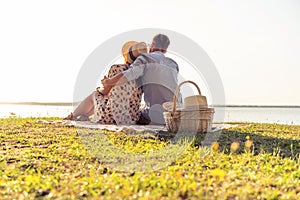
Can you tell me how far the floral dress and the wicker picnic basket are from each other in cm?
120

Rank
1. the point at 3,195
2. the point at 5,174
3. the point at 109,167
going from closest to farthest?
1. the point at 3,195
2. the point at 5,174
3. the point at 109,167

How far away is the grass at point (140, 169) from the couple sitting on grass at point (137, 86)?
157cm

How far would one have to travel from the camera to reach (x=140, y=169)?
3.22m

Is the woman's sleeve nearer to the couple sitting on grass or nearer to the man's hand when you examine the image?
the couple sitting on grass

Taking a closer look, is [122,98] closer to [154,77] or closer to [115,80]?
[115,80]

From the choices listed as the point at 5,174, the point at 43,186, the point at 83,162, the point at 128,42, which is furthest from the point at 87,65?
the point at 43,186

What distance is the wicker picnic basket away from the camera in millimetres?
5898

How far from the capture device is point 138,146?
4559 millimetres

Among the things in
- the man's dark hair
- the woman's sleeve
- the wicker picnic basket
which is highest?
the man's dark hair

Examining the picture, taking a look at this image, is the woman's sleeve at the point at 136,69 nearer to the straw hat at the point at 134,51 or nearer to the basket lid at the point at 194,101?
the straw hat at the point at 134,51

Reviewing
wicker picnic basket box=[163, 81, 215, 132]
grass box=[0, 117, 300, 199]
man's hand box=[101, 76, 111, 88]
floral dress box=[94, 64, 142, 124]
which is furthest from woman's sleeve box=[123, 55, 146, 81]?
grass box=[0, 117, 300, 199]

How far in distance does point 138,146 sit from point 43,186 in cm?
205

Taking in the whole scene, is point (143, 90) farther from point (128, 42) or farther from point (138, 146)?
point (138, 146)

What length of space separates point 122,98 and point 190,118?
5.24 ft
